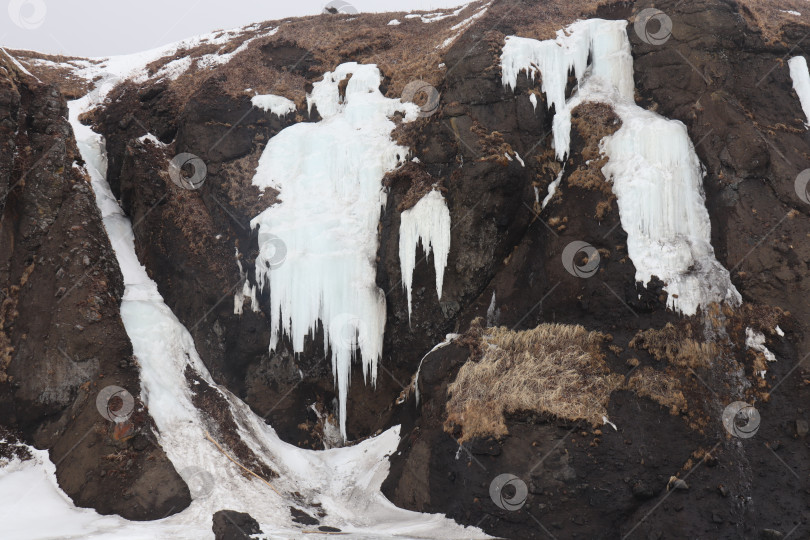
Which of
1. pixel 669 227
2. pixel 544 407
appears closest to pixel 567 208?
pixel 669 227

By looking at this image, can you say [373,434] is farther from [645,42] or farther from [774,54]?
[774,54]

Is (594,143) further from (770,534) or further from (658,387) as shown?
(770,534)

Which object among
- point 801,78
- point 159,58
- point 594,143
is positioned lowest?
point 594,143

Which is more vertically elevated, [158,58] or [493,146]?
[158,58]

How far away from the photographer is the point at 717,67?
1491 cm

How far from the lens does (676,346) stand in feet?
39.1

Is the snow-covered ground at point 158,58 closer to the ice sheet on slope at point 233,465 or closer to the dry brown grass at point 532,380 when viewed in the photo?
the ice sheet on slope at point 233,465

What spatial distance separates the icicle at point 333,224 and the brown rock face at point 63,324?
4.14m

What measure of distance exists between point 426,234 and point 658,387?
6.79 m

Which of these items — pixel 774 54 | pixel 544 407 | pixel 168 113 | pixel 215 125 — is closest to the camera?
pixel 544 407

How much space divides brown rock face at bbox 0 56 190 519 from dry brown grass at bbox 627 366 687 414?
32.1ft

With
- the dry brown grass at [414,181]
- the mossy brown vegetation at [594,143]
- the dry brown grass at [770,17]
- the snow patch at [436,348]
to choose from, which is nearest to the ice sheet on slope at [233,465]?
the snow patch at [436,348]

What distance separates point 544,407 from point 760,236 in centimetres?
667

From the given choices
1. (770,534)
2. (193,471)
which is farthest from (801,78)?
(193,471)
